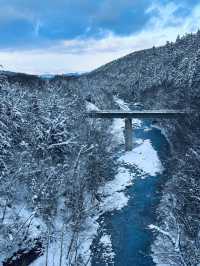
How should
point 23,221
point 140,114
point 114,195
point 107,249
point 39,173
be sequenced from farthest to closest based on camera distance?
point 140,114 < point 114,195 < point 39,173 < point 107,249 < point 23,221

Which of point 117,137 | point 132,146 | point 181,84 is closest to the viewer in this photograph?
point 132,146

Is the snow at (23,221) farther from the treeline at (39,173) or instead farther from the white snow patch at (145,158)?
the white snow patch at (145,158)

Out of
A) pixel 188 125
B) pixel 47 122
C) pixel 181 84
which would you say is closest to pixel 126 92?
pixel 181 84

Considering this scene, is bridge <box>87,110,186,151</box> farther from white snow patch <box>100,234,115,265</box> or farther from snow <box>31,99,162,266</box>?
white snow patch <box>100,234,115,265</box>

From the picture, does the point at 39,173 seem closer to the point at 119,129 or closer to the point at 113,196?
the point at 113,196

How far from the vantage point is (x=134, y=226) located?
3656 centimetres

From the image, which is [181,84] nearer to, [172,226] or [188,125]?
[188,125]

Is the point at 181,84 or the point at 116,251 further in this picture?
the point at 181,84

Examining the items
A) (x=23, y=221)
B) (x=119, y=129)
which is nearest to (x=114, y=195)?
(x=23, y=221)

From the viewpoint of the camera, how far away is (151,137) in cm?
8038

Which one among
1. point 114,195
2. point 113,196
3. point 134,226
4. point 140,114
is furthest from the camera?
point 140,114

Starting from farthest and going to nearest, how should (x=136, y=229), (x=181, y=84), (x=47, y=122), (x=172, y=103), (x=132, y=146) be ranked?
(x=181, y=84)
(x=172, y=103)
(x=132, y=146)
(x=47, y=122)
(x=136, y=229)

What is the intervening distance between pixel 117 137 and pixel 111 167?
2443cm

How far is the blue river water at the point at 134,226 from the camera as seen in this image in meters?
30.7
